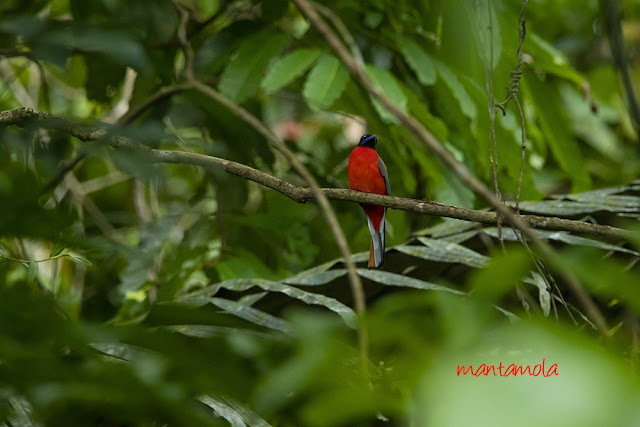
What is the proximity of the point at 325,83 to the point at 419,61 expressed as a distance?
42 cm

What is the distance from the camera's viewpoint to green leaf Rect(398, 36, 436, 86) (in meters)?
2.55

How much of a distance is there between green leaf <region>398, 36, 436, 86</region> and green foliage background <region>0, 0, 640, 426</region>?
12 mm

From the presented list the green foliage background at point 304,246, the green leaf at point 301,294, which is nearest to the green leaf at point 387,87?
the green foliage background at point 304,246

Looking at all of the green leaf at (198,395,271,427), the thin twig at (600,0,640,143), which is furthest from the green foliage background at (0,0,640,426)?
the thin twig at (600,0,640,143)

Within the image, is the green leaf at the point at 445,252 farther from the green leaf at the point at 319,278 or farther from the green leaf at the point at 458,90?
the green leaf at the point at 458,90

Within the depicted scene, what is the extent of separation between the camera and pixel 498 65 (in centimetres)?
211

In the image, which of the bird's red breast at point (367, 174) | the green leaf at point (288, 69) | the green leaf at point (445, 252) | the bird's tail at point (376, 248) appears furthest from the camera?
the bird's red breast at point (367, 174)

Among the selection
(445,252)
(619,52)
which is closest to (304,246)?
(445,252)

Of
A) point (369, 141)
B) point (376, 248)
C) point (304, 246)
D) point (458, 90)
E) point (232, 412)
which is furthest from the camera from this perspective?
point (304, 246)

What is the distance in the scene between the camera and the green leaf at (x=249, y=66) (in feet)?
8.88

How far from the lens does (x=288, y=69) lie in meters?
2.55

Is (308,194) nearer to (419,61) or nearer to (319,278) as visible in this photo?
(319,278)

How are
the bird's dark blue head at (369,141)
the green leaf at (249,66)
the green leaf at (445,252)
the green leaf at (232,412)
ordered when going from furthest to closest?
the bird's dark blue head at (369,141), the green leaf at (249,66), the green leaf at (445,252), the green leaf at (232,412)

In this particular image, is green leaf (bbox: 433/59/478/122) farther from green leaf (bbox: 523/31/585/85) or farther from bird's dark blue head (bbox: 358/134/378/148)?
bird's dark blue head (bbox: 358/134/378/148)
